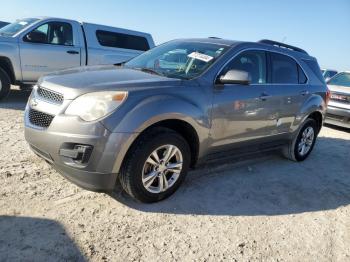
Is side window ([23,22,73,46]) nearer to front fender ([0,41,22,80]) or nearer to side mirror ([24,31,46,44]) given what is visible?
side mirror ([24,31,46,44])

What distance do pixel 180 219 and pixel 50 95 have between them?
1766 mm

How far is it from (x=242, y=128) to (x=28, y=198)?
8.30 ft

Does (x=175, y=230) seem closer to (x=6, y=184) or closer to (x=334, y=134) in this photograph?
(x=6, y=184)

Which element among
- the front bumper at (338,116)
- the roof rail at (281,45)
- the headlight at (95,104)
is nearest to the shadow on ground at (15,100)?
the headlight at (95,104)

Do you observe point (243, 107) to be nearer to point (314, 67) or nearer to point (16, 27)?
point (314, 67)

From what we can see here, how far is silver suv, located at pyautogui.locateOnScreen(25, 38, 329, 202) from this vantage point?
329 cm

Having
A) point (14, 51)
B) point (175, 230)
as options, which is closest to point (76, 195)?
point (175, 230)

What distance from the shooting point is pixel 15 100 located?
335 inches

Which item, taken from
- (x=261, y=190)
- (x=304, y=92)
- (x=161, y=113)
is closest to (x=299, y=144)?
(x=304, y=92)

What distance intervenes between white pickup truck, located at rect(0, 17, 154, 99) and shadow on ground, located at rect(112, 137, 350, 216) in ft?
16.9

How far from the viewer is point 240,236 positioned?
3.46 meters

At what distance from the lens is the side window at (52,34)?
804 centimetres

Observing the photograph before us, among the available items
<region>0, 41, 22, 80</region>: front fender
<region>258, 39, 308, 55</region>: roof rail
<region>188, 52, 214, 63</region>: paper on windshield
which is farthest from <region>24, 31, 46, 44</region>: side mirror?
<region>258, 39, 308, 55</region>: roof rail

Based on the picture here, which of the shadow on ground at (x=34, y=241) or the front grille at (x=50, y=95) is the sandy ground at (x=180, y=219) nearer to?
the shadow on ground at (x=34, y=241)
